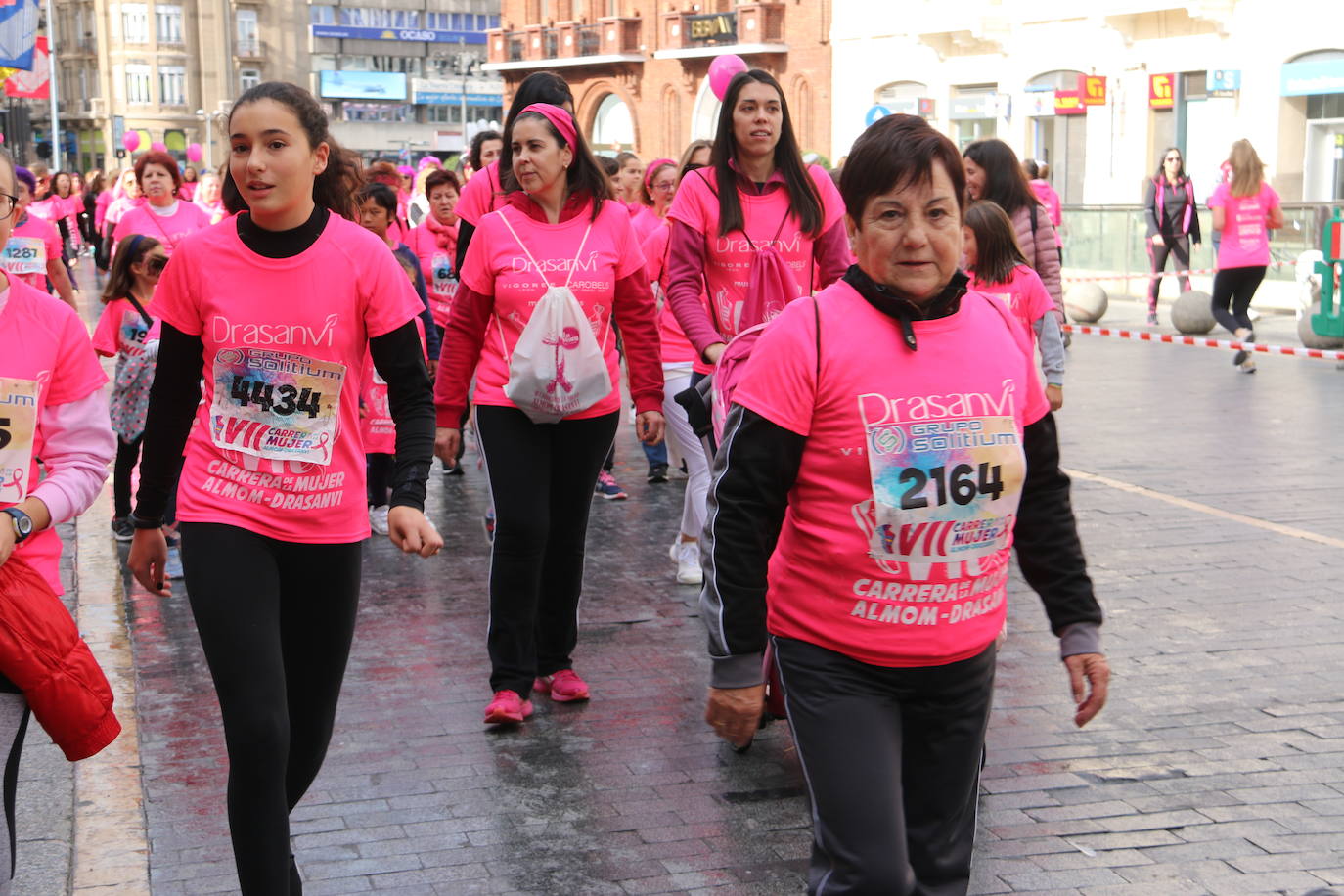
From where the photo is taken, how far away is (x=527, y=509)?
560 cm

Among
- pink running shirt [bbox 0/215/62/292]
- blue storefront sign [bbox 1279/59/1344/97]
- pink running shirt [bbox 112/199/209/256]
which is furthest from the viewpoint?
blue storefront sign [bbox 1279/59/1344/97]

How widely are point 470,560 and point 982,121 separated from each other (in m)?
30.0

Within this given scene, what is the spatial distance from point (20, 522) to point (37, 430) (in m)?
0.26

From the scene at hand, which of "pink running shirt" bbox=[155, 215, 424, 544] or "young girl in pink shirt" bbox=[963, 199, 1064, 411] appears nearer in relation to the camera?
"pink running shirt" bbox=[155, 215, 424, 544]

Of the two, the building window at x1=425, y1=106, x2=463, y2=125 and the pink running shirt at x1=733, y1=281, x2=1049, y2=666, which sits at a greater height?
the building window at x1=425, y1=106, x2=463, y2=125

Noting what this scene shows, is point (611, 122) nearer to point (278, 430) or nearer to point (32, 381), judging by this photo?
point (278, 430)

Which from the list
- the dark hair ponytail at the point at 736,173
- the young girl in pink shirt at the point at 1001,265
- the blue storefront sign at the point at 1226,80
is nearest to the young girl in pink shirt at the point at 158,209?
the dark hair ponytail at the point at 736,173

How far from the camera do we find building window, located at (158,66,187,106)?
4240 inches

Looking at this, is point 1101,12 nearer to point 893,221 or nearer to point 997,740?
point 997,740

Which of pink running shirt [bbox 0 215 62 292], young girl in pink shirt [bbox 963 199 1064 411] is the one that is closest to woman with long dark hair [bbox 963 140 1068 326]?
young girl in pink shirt [bbox 963 199 1064 411]

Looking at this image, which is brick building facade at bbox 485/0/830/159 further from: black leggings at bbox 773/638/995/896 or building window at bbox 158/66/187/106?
building window at bbox 158/66/187/106

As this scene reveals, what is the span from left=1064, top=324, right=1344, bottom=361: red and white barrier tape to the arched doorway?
32.0 metres

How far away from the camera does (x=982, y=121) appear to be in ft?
120

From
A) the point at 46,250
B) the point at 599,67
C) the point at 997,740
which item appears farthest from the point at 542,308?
the point at 599,67
